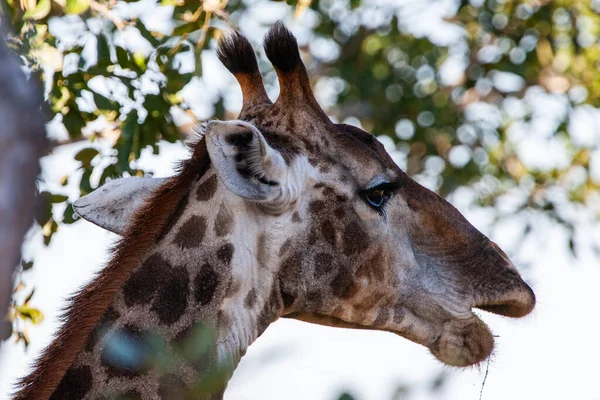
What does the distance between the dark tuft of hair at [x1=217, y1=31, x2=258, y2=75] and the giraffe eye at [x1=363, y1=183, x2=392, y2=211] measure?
2.89 feet

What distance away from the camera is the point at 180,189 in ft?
14.6

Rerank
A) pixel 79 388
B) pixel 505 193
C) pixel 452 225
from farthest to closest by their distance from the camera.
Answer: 1. pixel 505 193
2. pixel 452 225
3. pixel 79 388

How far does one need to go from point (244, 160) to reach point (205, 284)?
1.65 ft

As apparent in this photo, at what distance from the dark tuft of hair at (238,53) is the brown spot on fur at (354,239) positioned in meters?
1.01

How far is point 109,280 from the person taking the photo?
4176mm

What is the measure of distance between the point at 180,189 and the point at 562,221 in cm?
632

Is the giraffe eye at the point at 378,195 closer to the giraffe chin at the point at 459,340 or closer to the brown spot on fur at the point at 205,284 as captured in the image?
the giraffe chin at the point at 459,340

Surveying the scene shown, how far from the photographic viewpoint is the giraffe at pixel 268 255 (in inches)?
161

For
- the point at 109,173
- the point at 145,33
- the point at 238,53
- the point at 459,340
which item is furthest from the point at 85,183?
the point at 459,340

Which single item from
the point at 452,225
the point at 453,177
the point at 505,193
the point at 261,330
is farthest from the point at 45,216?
the point at 505,193

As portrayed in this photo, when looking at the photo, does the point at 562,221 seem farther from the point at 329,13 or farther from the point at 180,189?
the point at 180,189

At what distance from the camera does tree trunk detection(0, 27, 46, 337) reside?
2.99 metres

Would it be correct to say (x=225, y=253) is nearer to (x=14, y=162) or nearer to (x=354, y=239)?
(x=354, y=239)

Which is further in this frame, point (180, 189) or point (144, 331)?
point (180, 189)
